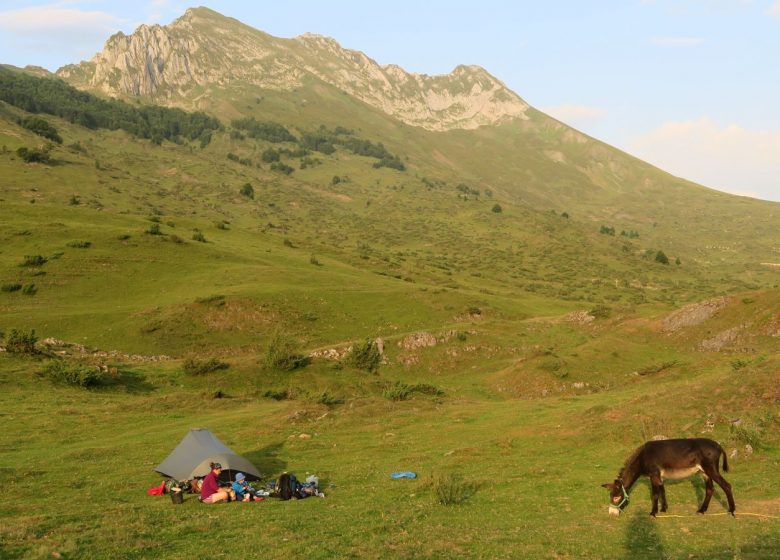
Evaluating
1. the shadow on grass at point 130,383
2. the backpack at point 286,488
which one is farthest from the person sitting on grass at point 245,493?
the shadow on grass at point 130,383

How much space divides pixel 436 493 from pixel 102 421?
24111 millimetres

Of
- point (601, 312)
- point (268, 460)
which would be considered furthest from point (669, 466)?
point (601, 312)

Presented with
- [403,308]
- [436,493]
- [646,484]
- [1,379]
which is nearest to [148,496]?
[436,493]

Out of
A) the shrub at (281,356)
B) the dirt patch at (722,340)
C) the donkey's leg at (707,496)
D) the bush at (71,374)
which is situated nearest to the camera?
the donkey's leg at (707,496)

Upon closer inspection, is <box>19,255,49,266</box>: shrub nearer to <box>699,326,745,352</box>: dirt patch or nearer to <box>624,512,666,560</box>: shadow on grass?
<box>699,326,745,352</box>: dirt patch

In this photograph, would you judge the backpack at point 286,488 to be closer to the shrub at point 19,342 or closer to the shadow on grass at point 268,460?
the shadow on grass at point 268,460

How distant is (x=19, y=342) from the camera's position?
48500 mm

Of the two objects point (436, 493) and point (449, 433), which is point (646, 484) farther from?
point (449, 433)

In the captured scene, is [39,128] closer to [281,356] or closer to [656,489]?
[281,356]

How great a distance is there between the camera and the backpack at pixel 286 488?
72.5 ft

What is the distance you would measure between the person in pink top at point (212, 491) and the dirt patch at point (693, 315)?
4799cm

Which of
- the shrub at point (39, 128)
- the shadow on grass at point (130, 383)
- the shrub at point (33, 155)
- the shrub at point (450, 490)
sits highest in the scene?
the shrub at point (39, 128)

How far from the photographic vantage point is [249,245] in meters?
115

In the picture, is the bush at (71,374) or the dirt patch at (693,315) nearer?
the bush at (71,374)
